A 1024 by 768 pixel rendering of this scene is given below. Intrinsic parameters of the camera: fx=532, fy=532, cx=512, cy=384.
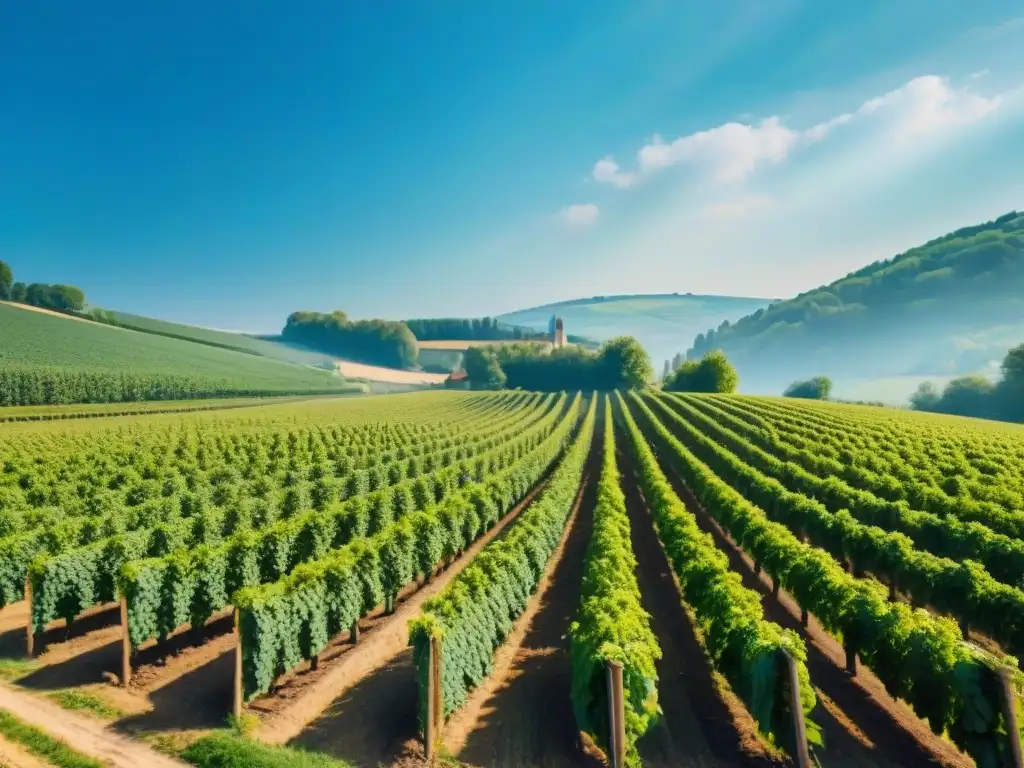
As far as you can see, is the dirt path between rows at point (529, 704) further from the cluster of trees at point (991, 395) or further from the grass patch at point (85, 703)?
the cluster of trees at point (991, 395)

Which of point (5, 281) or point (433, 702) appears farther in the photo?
point (5, 281)

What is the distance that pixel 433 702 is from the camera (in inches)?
392

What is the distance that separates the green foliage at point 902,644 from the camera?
346 inches

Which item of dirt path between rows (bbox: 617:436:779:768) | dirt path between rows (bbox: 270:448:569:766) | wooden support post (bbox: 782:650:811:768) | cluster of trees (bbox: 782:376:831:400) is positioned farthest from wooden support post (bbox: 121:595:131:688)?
cluster of trees (bbox: 782:376:831:400)

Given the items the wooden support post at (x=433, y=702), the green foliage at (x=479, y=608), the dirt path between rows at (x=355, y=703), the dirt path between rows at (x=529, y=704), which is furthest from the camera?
the green foliage at (x=479, y=608)

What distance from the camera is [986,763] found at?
8.63m

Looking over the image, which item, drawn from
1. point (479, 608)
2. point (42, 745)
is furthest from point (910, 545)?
point (42, 745)

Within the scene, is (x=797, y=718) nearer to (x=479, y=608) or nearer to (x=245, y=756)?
(x=479, y=608)

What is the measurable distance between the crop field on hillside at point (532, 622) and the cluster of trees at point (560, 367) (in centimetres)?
9297

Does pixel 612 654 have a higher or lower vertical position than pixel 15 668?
higher

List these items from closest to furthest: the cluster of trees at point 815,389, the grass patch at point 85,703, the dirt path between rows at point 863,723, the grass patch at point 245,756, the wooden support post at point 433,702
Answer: the grass patch at point 245,756, the wooden support post at point 433,702, the dirt path between rows at point 863,723, the grass patch at point 85,703, the cluster of trees at point 815,389

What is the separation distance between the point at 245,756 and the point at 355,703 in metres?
2.50

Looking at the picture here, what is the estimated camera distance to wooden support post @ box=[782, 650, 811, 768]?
346 inches

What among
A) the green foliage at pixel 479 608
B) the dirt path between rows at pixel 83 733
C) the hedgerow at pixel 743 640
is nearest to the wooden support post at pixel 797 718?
the hedgerow at pixel 743 640
